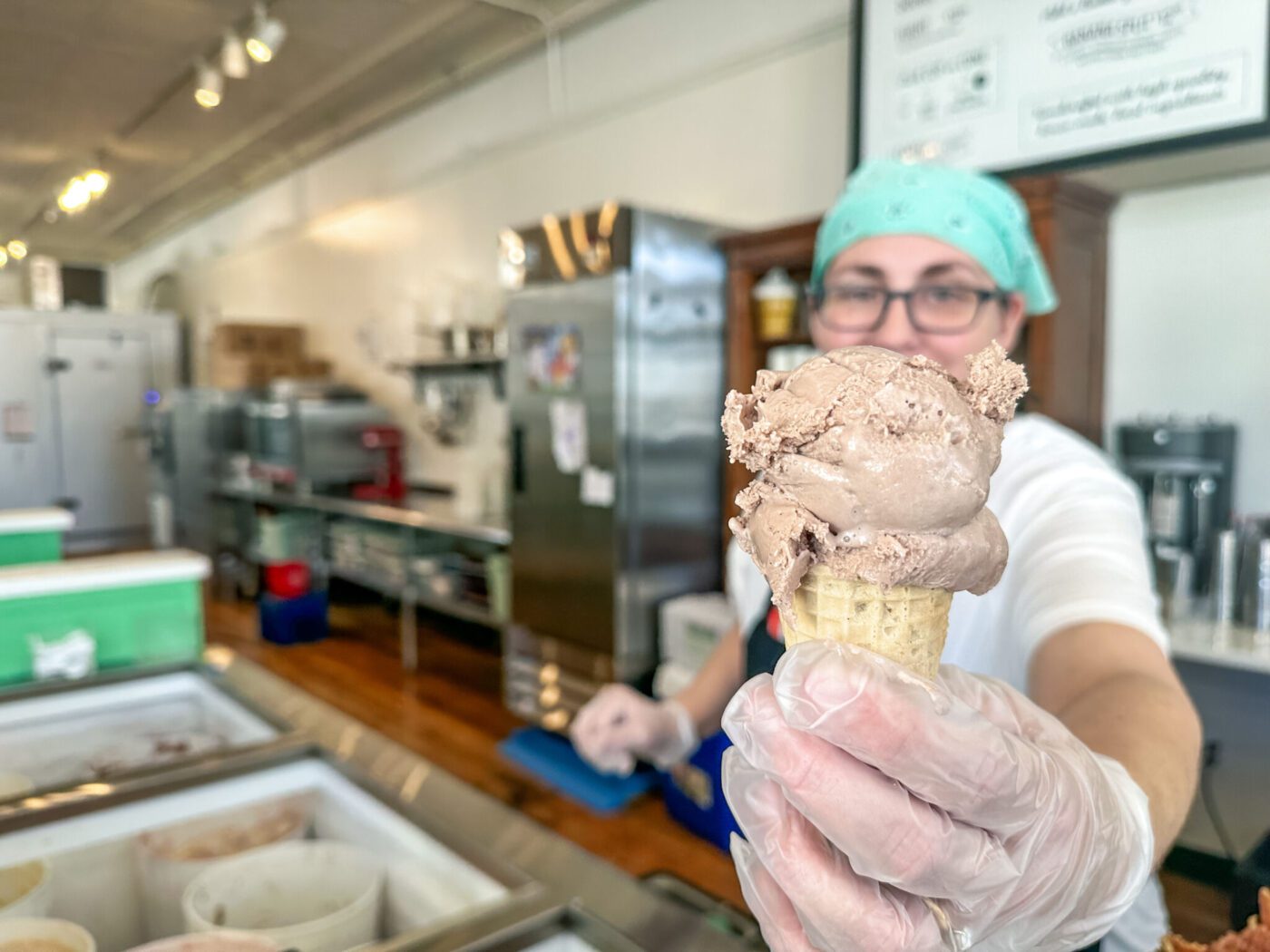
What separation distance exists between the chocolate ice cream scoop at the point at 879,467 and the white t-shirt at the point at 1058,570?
20.5 inches

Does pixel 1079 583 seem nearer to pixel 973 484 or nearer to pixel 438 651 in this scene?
pixel 973 484

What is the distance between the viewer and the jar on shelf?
362cm

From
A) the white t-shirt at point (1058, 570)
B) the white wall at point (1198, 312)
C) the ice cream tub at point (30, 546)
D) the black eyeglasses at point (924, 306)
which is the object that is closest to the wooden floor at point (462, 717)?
the white t-shirt at point (1058, 570)

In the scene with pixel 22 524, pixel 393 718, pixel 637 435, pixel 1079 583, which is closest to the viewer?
pixel 1079 583

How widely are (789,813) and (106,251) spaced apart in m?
1.17


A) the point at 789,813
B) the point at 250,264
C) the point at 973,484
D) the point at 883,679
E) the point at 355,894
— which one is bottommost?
the point at 355,894

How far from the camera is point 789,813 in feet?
1.91

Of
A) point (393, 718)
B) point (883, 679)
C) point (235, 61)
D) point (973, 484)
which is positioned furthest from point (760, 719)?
point (393, 718)

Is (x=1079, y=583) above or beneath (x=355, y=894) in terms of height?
above

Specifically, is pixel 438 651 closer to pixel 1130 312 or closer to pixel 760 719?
pixel 1130 312

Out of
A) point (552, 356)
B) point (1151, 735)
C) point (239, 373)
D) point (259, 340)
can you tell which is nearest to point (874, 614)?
point (1151, 735)

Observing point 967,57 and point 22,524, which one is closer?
point 22,524

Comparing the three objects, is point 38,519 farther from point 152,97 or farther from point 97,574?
point 152,97

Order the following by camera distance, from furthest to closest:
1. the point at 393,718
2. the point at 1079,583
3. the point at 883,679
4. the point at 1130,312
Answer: the point at 393,718, the point at 1130,312, the point at 1079,583, the point at 883,679
